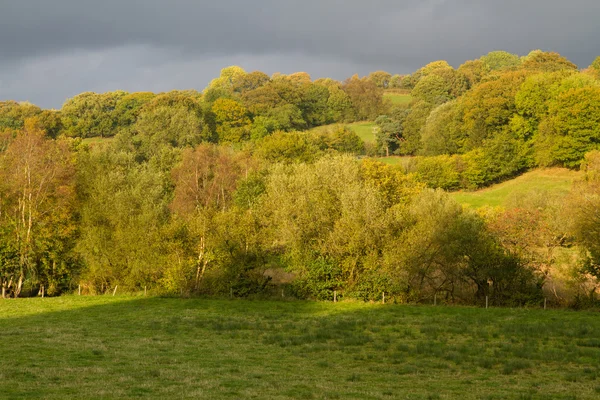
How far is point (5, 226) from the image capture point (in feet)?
164

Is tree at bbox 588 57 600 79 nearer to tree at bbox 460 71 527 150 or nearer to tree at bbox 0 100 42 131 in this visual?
tree at bbox 460 71 527 150

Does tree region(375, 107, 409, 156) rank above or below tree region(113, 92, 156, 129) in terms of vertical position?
below

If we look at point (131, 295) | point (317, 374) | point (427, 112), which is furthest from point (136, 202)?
point (427, 112)

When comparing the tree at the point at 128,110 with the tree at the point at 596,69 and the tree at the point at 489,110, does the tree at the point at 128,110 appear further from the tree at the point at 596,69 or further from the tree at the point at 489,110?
the tree at the point at 596,69

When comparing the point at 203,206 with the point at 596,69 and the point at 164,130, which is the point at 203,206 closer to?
the point at 164,130

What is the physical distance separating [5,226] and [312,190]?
2579 centimetres

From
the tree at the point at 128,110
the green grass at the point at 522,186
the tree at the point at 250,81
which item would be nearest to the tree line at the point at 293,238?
the green grass at the point at 522,186

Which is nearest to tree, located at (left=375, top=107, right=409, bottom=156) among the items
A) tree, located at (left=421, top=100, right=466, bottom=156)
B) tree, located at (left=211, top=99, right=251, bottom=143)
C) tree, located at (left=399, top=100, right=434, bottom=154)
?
tree, located at (left=399, top=100, right=434, bottom=154)

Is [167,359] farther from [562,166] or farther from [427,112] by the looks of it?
[427,112]

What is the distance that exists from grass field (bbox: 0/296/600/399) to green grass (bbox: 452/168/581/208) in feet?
160

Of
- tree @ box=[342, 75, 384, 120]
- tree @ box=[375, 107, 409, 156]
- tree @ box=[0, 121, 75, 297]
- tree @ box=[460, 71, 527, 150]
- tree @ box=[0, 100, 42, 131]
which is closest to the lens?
tree @ box=[0, 121, 75, 297]

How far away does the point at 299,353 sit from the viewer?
2369 cm

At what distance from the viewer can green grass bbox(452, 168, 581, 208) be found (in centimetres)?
8409

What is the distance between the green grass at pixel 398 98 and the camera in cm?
17038
